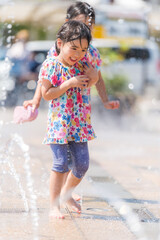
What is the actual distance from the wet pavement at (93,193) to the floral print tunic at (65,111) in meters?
0.50

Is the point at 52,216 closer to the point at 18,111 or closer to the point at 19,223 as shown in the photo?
the point at 19,223

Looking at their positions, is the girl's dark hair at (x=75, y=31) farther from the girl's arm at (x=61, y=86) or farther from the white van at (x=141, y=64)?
the white van at (x=141, y=64)

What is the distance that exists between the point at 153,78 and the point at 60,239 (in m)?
15.2

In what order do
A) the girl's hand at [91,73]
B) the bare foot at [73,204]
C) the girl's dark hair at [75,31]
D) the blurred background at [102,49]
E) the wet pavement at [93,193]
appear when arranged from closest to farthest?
the wet pavement at [93,193] → the girl's dark hair at [75,31] → the girl's hand at [91,73] → the bare foot at [73,204] → the blurred background at [102,49]

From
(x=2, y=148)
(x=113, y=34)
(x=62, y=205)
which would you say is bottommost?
(x=113, y=34)

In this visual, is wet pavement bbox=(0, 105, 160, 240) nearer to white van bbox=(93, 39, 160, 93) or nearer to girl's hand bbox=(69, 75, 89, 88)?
girl's hand bbox=(69, 75, 89, 88)

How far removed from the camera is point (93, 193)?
423 centimetres

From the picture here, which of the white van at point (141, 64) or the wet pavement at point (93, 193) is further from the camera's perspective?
the white van at point (141, 64)

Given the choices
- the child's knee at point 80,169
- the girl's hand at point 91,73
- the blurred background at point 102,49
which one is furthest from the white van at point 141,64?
the child's knee at point 80,169

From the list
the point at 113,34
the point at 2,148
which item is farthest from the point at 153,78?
the point at 2,148

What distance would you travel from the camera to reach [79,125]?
349 cm

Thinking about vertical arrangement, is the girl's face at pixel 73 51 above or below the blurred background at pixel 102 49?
above

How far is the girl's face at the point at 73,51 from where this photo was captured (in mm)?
3379

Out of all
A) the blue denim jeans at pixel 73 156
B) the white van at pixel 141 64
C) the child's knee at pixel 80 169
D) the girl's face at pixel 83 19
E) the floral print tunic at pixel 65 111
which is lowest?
the white van at pixel 141 64
